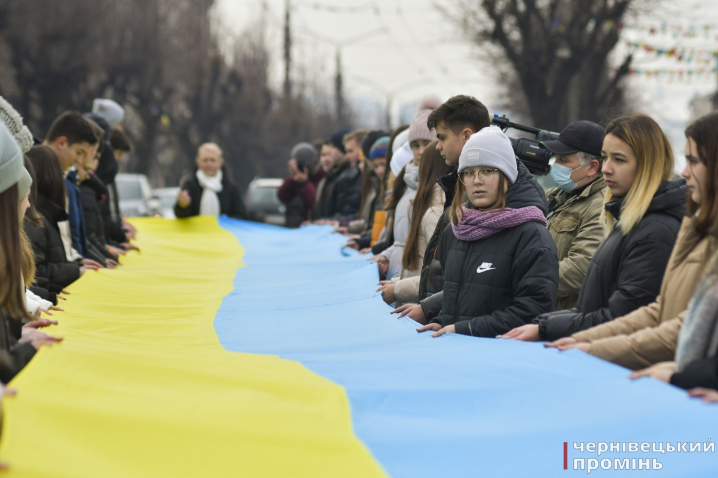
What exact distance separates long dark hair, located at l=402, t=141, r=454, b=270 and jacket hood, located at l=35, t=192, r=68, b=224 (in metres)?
2.39

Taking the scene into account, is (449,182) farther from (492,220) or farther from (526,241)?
(526,241)

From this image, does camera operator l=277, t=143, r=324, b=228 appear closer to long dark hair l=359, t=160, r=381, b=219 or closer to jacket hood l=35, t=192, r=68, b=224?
long dark hair l=359, t=160, r=381, b=219

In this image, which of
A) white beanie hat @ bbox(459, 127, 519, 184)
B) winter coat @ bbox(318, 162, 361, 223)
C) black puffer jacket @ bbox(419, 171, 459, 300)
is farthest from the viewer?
winter coat @ bbox(318, 162, 361, 223)

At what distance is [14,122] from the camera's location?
443 cm

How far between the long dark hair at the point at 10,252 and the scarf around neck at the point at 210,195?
8556 mm

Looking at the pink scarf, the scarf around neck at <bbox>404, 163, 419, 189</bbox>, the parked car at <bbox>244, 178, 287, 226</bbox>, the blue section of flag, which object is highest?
the pink scarf

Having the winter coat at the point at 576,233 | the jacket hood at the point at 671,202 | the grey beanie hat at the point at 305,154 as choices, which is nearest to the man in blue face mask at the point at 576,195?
the winter coat at the point at 576,233

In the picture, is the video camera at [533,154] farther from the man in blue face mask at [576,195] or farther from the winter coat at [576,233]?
the winter coat at [576,233]

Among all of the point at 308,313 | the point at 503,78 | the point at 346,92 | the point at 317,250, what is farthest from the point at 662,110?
the point at 308,313

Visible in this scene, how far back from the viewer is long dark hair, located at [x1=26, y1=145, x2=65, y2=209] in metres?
6.08

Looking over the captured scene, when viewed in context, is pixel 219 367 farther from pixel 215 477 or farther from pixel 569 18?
pixel 569 18

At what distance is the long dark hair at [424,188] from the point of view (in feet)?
18.0

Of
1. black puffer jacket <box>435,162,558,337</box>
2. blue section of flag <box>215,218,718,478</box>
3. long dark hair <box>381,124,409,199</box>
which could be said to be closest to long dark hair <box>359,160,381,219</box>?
long dark hair <box>381,124,409,199</box>

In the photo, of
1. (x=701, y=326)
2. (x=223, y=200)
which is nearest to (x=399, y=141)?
(x=701, y=326)
